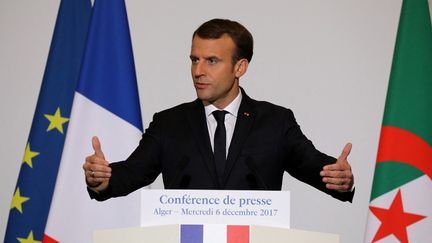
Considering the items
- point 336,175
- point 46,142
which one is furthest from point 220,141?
point 46,142

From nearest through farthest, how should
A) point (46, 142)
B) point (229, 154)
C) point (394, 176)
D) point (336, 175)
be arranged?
point (336, 175)
point (229, 154)
point (394, 176)
point (46, 142)

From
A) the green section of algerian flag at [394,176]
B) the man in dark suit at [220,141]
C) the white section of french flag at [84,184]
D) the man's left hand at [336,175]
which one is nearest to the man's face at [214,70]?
the man in dark suit at [220,141]

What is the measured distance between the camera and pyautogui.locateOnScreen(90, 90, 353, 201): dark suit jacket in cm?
236

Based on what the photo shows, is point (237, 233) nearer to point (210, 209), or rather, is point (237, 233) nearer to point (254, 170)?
point (210, 209)

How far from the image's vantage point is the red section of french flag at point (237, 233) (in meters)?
1.64

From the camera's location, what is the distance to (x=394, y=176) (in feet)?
10.4

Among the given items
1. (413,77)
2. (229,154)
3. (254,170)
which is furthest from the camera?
(413,77)

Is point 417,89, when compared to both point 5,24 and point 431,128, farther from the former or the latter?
point 5,24

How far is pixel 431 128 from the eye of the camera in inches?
127

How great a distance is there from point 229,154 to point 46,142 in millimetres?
1552

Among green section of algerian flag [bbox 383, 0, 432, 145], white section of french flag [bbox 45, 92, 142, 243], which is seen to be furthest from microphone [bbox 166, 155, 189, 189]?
green section of algerian flag [bbox 383, 0, 432, 145]

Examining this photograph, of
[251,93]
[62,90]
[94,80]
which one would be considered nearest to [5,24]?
[62,90]

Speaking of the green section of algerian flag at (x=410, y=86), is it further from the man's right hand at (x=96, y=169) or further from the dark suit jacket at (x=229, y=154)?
the man's right hand at (x=96, y=169)

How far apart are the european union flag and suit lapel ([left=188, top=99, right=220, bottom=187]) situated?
4.06 ft
